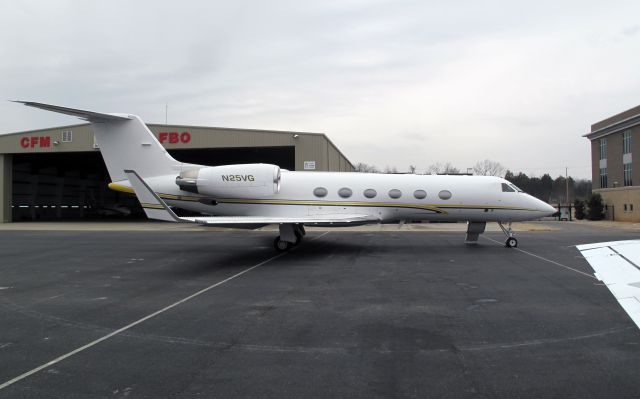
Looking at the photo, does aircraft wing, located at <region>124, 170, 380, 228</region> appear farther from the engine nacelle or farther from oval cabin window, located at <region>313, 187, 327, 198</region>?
the engine nacelle

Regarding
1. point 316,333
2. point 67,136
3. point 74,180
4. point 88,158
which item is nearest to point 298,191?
point 316,333

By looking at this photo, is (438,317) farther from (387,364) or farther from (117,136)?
(117,136)

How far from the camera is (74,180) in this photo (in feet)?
196

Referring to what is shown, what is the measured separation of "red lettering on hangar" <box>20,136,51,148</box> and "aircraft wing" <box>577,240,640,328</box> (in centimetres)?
4278

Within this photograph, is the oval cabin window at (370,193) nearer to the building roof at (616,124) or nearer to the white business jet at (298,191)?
the white business jet at (298,191)

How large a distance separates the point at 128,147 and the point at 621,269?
57.6 ft

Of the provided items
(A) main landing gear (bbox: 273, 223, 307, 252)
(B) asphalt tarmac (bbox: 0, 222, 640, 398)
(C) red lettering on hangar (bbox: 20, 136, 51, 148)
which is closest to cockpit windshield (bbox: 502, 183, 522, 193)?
(B) asphalt tarmac (bbox: 0, 222, 640, 398)

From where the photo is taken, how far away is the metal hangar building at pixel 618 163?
143 ft

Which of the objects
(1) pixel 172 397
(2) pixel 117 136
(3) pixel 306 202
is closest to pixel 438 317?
(1) pixel 172 397

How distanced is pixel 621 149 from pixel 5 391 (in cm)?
5559

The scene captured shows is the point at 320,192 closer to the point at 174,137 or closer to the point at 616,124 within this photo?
the point at 174,137

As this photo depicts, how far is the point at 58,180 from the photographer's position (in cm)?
5644

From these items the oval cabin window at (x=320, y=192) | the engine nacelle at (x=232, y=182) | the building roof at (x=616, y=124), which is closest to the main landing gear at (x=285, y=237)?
the engine nacelle at (x=232, y=182)

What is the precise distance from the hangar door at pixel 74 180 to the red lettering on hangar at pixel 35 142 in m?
2.65
